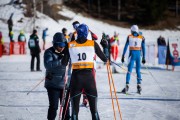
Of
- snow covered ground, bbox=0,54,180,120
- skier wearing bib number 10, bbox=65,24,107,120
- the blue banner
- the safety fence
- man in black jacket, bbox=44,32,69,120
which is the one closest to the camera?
skier wearing bib number 10, bbox=65,24,107,120

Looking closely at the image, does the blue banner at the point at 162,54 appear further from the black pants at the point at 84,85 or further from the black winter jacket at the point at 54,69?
the black pants at the point at 84,85

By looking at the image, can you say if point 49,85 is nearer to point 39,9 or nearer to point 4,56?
point 4,56

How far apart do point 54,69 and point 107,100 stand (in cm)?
387

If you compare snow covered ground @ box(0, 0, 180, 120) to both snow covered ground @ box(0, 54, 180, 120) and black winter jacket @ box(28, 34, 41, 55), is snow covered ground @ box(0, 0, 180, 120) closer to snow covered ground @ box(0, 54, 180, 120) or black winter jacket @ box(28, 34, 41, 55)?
snow covered ground @ box(0, 54, 180, 120)

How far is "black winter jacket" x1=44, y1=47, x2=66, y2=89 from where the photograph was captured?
6023 mm

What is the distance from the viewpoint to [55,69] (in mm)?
6184

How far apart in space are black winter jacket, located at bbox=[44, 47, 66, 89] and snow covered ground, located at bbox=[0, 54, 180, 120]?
171 centimetres

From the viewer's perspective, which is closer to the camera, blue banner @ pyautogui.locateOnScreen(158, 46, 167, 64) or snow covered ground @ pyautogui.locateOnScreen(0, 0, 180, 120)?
snow covered ground @ pyautogui.locateOnScreen(0, 0, 180, 120)

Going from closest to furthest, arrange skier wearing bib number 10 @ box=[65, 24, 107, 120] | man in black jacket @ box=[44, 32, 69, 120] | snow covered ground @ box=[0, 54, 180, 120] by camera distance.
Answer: skier wearing bib number 10 @ box=[65, 24, 107, 120] < man in black jacket @ box=[44, 32, 69, 120] < snow covered ground @ box=[0, 54, 180, 120]

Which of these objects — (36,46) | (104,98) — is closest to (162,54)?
(36,46)

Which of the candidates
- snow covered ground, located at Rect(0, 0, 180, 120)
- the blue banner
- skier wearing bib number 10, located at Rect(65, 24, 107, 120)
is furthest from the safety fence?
skier wearing bib number 10, located at Rect(65, 24, 107, 120)

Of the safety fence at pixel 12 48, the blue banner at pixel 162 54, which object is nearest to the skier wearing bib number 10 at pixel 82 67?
the blue banner at pixel 162 54

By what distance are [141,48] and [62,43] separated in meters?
5.38

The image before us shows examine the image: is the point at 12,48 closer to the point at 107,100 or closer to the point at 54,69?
the point at 107,100
